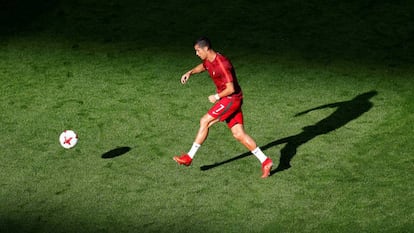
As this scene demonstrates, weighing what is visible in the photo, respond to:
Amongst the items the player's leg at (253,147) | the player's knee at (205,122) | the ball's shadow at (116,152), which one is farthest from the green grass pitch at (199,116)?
the player's knee at (205,122)

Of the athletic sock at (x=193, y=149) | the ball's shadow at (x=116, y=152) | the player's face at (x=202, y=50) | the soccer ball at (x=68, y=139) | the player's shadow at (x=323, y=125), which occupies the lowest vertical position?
the player's shadow at (x=323, y=125)

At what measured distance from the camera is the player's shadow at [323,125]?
11.8 meters

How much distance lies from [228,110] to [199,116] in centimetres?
240

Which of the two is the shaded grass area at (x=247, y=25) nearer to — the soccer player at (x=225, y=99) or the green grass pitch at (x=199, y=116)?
the green grass pitch at (x=199, y=116)

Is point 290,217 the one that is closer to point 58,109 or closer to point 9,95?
point 58,109

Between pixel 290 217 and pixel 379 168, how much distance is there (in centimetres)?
199

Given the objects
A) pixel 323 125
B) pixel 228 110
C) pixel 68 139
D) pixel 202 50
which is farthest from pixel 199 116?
pixel 202 50

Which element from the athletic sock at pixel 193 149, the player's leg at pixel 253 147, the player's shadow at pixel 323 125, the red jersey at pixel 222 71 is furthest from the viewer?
the player's shadow at pixel 323 125

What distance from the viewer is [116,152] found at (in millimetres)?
12188

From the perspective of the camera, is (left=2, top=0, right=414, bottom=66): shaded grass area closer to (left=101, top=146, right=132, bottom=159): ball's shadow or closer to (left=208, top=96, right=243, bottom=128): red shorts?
(left=101, top=146, right=132, bottom=159): ball's shadow

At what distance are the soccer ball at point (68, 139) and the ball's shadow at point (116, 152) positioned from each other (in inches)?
19.8

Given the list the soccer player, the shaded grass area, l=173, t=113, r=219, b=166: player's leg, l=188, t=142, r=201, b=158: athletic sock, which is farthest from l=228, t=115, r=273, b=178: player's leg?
the shaded grass area

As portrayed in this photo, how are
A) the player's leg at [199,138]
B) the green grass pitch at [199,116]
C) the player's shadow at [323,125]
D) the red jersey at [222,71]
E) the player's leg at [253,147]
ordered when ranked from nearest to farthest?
the green grass pitch at [199,116], the red jersey at [222,71], the player's leg at [253,147], the player's leg at [199,138], the player's shadow at [323,125]

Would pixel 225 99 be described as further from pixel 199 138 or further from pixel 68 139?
pixel 68 139
